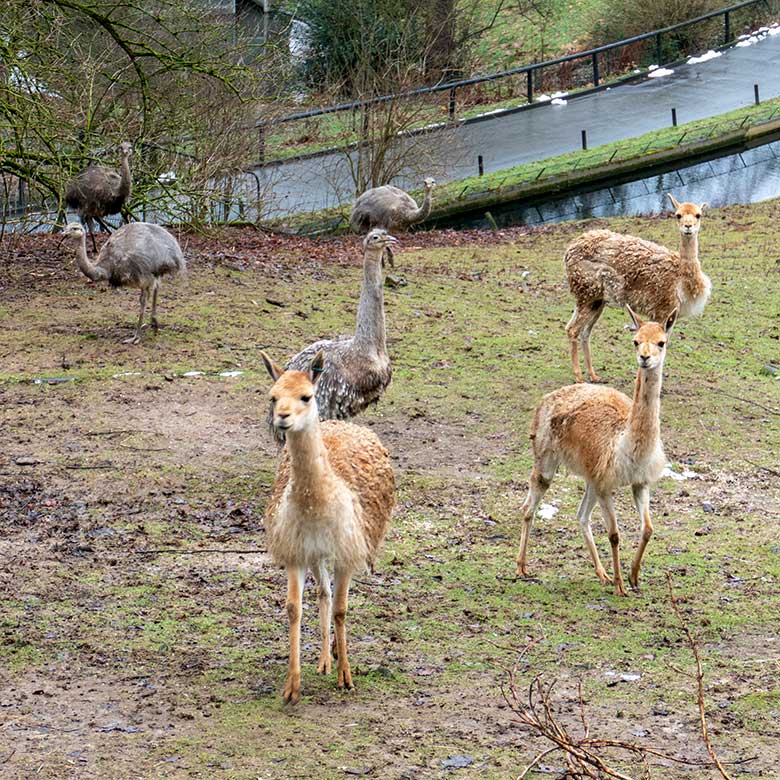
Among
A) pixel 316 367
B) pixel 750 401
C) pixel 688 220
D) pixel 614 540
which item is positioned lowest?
pixel 614 540

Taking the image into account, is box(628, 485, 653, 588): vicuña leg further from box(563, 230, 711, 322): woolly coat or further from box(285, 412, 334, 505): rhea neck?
box(563, 230, 711, 322): woolly coat

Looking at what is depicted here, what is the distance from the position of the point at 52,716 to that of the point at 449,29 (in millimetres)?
29837

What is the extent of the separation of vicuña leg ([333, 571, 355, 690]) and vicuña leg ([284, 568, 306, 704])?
9.4 inches

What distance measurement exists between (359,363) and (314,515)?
3894mm

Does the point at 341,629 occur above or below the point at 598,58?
below

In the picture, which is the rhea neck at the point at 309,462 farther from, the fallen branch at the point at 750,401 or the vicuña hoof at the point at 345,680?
the fallen branch at the point at 750,401

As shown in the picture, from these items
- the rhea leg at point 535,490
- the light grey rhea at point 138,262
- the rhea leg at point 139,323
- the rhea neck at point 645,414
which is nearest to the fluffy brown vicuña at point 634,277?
the light grey rhea at point 138,262

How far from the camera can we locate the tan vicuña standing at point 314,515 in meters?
6.41

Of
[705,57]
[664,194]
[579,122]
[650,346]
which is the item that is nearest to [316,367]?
[650,346]

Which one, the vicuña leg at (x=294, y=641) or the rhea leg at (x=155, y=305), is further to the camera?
the rhea leg at (x=155, y=305)

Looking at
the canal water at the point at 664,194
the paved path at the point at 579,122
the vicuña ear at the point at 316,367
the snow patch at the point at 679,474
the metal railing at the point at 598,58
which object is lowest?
the snow patch at the point at 679,474

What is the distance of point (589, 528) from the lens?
29.5 feet

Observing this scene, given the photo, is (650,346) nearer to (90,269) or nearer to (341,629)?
(341,629)

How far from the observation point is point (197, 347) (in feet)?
47.0
